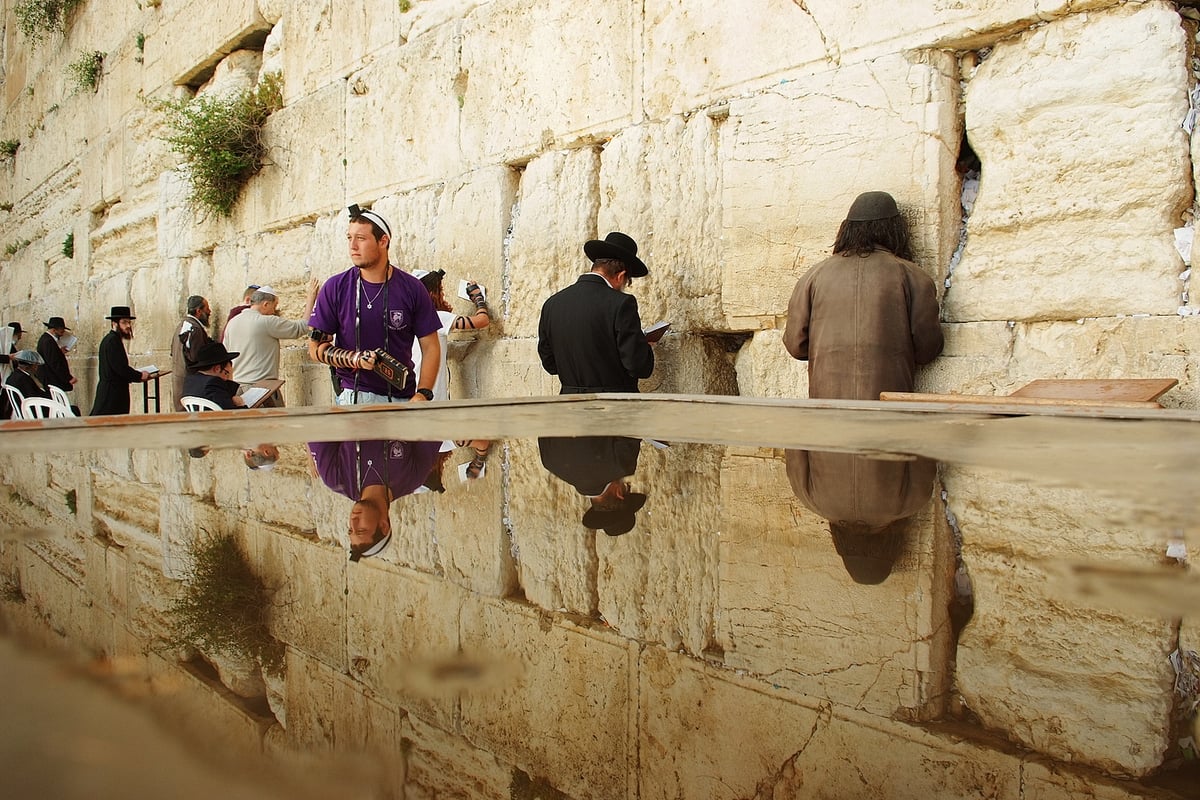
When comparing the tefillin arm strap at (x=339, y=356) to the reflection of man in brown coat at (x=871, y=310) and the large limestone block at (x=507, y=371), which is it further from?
the reflection of man in brown coat at (x=871, y=310)

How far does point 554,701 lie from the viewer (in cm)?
78

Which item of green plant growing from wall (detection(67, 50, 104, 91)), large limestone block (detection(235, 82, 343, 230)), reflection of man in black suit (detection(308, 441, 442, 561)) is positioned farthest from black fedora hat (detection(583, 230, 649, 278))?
green plant growing from wall (detection(67, 50, 104, 91))

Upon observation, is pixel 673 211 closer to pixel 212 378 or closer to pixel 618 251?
pixel 618 251

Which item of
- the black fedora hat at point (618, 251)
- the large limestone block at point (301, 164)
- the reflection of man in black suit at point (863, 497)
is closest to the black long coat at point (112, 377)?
the large limestone block at point (301, 164)

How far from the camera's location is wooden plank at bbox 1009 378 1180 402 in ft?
8.46

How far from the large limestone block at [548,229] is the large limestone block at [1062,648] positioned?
3660 millimetres

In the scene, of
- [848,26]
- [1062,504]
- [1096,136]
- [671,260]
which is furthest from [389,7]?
[1062,504]

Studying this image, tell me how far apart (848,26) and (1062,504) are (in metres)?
2.79

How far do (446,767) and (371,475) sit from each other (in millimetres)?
1091

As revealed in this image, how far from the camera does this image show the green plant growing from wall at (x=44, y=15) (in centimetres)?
1140

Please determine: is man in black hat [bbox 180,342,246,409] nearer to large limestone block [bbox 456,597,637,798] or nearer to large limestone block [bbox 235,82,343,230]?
large limestone block [bbox 235,82,343,230]

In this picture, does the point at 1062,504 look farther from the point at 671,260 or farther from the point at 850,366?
the point at 671,260

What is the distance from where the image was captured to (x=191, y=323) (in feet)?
19.0

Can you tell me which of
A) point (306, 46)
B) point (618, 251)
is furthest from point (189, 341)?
point (618, 251)
